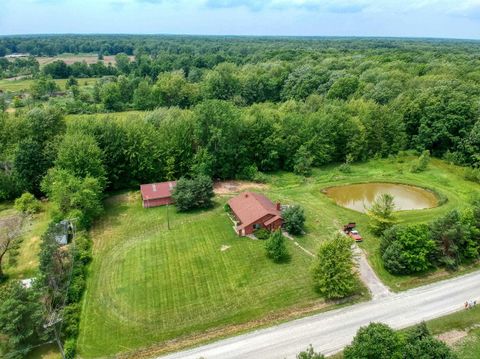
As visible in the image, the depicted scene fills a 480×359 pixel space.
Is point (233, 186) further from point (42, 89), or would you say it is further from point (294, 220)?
point (42, 89)

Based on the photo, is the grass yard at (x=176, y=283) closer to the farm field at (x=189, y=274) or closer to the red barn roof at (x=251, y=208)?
the farm field at (x=189, y=274)

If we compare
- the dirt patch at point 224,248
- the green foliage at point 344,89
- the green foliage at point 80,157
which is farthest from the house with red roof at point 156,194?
the green foliage at point 344,89

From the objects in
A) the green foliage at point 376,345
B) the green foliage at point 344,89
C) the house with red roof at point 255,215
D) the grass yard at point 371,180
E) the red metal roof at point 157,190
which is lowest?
the grass yard at point 371,180

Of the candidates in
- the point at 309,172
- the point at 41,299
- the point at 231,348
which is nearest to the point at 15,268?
the point at 41,299

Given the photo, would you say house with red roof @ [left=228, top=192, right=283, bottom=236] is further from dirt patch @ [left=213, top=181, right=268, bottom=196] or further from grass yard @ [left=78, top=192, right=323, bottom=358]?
dirt patch @ [left=213, top=181, right=268, bottom=196]

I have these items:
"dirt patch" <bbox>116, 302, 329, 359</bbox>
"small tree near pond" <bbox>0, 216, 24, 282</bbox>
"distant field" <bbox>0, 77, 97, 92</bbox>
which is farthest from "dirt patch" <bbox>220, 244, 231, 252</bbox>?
"distant field" <bbox>0, 77, 97, 92</bbox>

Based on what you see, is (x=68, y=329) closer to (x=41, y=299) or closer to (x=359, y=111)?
(x=41, y=299)
